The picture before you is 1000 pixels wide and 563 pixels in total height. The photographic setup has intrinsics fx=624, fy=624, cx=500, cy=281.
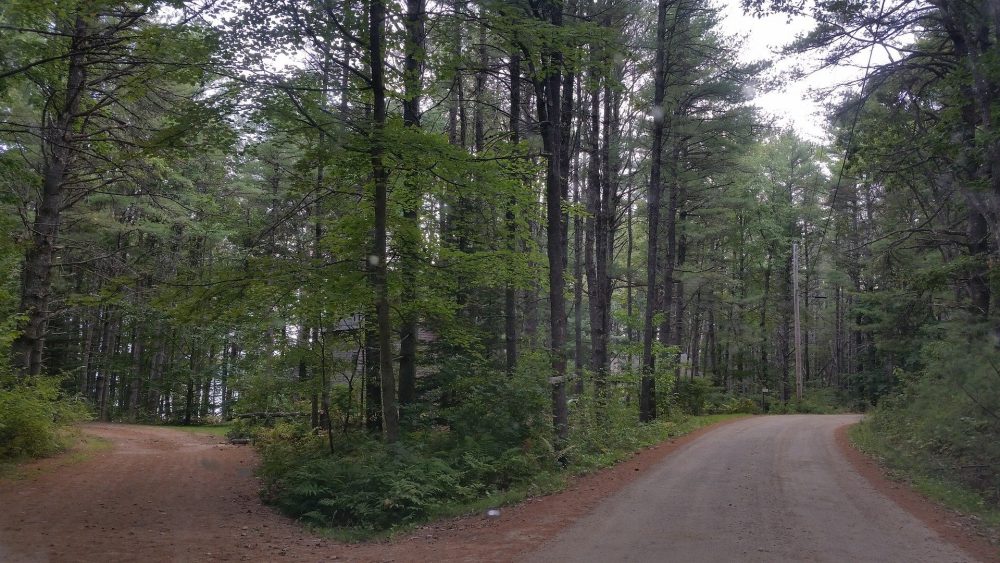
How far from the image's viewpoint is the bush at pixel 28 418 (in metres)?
12.1

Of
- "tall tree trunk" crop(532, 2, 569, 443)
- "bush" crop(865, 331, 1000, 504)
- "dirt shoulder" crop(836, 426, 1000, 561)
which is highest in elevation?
"tall tree trunk" crop(532, 2, 569, 443)

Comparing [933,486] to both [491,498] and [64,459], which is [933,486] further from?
[64,459]

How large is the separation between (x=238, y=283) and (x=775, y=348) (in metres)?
40.7

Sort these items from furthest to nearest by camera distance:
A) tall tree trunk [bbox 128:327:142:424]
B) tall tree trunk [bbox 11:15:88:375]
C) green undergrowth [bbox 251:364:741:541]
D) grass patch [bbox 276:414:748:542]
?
tall tree trunk [bbox 128:327:142:424]
tall tree trunk [bbox 11:15:88:375]
green undergrowth [bbox 251:364:741:541]
grass patch [bbox 276:414:748:542]

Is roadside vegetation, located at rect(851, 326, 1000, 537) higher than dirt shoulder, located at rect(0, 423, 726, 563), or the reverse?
roadside vegetation, located at rect(851, 326, 1000, 537)

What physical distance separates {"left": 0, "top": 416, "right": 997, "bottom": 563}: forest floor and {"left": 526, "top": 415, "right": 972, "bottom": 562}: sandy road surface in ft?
0.09

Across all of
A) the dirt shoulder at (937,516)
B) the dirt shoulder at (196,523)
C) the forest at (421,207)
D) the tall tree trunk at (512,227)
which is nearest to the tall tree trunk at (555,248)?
the forest at (421,207)

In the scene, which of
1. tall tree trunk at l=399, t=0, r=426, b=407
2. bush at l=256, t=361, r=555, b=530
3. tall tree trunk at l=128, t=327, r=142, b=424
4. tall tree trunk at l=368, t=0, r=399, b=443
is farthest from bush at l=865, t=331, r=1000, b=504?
tall tree trunk at l=128, t=327, r=142, b=424

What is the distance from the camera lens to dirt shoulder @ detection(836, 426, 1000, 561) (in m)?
6.81

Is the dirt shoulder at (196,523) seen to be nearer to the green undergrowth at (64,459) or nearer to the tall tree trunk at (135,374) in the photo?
the green undergrowth at (64,459)

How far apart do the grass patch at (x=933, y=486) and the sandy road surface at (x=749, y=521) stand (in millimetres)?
741

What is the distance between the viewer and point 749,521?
7.70 meters

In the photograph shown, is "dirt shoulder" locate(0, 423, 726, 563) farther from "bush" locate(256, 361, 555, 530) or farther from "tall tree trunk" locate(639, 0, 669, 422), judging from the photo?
Answer: "tall tree trunk" locate(639, 0, 669, 422)

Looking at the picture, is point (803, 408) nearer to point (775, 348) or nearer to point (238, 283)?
point (775, 348)
